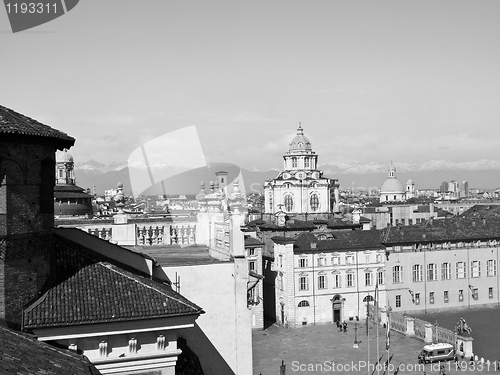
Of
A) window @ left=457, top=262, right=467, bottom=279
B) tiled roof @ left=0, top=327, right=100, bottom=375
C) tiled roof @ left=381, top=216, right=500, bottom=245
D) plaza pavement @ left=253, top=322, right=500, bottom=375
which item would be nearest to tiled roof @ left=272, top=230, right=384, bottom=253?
tiled roof @ left=381, top=216, right=500, bottom=245

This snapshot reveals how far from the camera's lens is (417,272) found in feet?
204

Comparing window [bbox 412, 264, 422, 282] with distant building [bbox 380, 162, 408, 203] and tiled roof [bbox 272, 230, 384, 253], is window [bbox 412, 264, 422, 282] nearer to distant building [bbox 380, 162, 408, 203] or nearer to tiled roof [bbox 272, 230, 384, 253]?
tiled roof [bbox 272, 230, 384, 253]

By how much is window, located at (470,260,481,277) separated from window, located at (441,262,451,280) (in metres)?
3.01

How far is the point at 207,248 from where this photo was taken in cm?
2233

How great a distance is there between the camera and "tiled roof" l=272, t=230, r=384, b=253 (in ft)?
191

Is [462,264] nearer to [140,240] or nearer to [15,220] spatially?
[140,240]

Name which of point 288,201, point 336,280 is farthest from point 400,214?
point 336,280

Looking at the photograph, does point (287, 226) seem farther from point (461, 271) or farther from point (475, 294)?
point (475, 294)

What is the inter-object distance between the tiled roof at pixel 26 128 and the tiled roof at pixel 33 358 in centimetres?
424

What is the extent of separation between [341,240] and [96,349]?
48.1 m

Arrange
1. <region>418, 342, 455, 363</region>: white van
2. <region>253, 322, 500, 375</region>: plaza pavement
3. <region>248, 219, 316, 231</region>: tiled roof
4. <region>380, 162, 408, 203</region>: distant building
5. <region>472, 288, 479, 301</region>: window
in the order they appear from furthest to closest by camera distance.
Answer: <region>380, 162, 408, 203</region>: distant building → <region>248, 219, 316, 231</region>: tiled roof → <region>472, 288, 479, 301</region>: window → <region>418, 342, 455, 363</region>: white van → <region>253, 322, 500, 375</region>: plaza pavement

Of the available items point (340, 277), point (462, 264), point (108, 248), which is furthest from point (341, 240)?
point (108, 248)

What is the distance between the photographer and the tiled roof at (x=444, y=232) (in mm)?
62438

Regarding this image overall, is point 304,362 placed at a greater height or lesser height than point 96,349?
lesser
